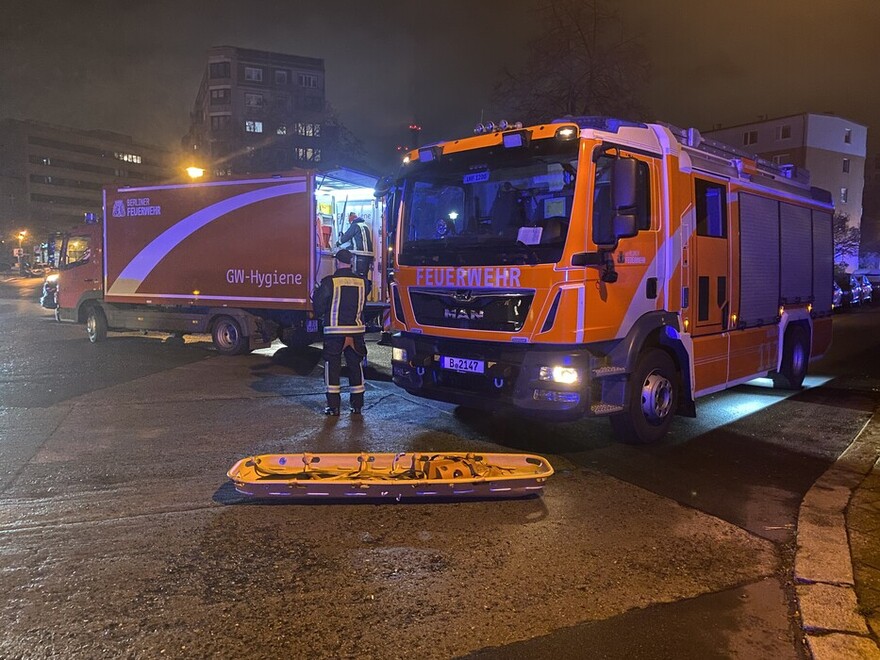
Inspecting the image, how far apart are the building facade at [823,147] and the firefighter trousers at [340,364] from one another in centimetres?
5762

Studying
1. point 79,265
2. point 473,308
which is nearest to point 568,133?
point 473,308

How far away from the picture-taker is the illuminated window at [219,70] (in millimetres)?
67188

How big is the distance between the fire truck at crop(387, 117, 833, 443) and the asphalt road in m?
0.70

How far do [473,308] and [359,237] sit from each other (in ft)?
21.0

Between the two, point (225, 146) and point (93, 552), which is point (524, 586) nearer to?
point (93, 552)

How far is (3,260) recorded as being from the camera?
68.8 meters

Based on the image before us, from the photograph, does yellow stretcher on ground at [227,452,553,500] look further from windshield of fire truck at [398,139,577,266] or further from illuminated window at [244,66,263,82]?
illuminated window at [244,66,263,82]

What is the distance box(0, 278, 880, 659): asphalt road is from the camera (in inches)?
122

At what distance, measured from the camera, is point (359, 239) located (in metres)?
12.1

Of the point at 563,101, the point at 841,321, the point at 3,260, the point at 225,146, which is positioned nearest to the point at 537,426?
the point at 563,101

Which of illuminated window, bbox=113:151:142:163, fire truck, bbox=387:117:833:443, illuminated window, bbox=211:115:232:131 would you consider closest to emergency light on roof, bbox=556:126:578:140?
fire truck, bbox=387:117:833:443

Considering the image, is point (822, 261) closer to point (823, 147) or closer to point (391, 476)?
point (391, 476)

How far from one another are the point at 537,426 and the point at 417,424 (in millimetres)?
1344

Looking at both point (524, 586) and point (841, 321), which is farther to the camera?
point (841, 321)
